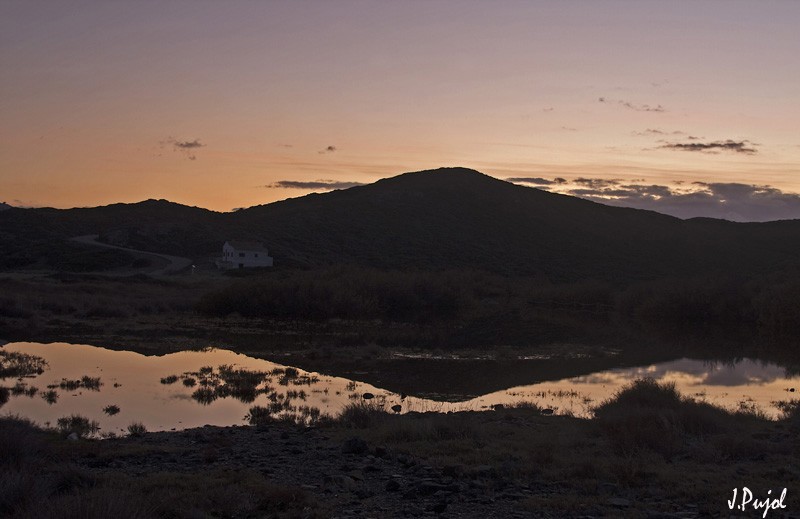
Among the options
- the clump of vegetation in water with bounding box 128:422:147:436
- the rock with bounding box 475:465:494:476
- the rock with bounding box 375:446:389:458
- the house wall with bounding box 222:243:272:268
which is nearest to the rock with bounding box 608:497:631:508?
the rock with bounding box 475:465:494:476

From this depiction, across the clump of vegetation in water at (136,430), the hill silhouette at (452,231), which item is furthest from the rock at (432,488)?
the hill silhouette at (452,231)

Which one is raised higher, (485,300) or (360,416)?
(485,300)

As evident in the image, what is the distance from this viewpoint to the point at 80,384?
64.5 ft

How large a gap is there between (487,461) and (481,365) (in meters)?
16.1

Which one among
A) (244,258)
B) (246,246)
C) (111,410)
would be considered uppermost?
(246,246)

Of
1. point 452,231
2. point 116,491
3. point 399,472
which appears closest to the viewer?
point 116,491

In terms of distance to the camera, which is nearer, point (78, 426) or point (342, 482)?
point (342, 482)

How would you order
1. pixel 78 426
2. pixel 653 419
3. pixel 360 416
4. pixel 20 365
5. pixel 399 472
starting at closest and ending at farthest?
1. pixel 399 472
2. pixel 653 419
3. pixel 78 426
4. pixel 360 416
5. pixel 20 365

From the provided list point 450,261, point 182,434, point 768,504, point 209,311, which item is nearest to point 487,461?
point 768,504

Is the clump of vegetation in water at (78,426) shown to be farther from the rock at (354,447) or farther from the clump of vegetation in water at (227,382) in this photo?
the rock at (354,447)

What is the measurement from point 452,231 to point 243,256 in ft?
159

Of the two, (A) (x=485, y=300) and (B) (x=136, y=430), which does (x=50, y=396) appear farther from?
(A) (x=485, y=300)
